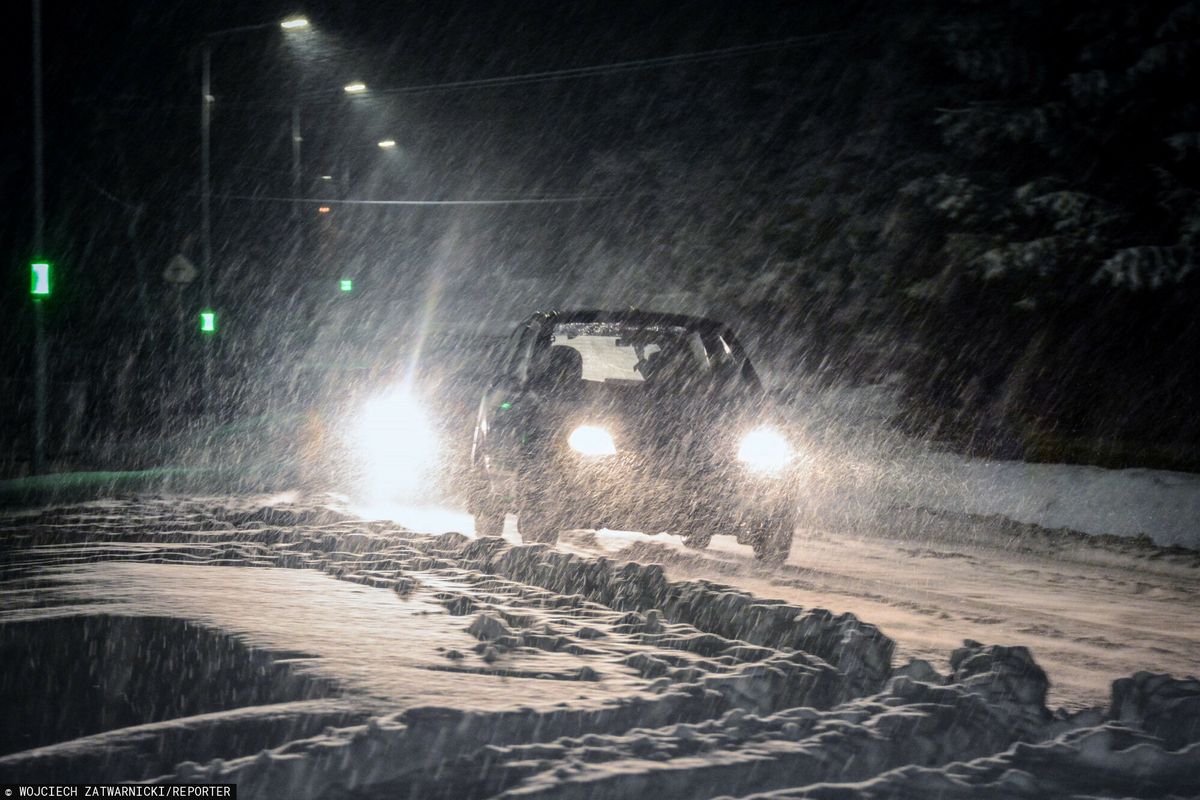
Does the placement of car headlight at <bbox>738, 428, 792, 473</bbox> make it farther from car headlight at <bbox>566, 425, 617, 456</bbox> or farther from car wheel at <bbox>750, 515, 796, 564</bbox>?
car headlight at <bbox>566, 425, 617, 456</bbox>

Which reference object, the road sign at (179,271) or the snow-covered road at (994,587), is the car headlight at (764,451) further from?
the road sign at (179,271)

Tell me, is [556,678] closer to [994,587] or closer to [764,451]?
[764,451]

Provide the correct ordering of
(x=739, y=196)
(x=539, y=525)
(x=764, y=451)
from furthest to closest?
(x=739, y=196)
(x=539, y=525)
(x=764, y=451)

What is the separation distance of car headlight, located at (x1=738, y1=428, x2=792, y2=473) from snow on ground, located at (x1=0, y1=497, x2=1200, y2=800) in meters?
0.68

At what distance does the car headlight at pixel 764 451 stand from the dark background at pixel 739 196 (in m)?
6.44

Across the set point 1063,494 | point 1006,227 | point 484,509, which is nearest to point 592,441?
point 484,509

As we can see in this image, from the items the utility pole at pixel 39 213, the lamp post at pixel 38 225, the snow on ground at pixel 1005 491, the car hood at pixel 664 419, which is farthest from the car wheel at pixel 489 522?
the lamp post at pixel 38 225

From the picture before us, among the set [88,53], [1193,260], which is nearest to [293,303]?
[88,53]

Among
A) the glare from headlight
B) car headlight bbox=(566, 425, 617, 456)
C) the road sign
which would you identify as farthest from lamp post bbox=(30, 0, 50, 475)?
car headlight bbox=(566, 425, 617, 456)

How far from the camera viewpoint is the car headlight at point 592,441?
9.76 meters

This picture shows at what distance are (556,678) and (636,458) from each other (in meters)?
3.82

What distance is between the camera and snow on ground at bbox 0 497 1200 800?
15.2ft

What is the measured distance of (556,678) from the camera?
600cm

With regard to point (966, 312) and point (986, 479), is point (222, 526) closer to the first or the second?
point (986, 479)
